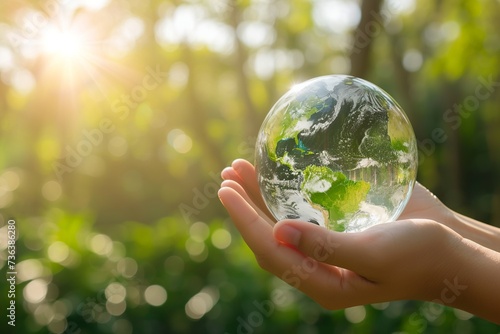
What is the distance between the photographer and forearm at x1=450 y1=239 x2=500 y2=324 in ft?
8.14

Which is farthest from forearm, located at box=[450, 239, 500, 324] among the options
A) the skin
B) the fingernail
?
the fingernail

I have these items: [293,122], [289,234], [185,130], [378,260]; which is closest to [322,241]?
[289,234]

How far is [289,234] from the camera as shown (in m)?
2.29

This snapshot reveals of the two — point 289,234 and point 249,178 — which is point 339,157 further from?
point 249,178

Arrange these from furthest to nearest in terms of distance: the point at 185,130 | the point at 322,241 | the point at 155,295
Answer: the point at 185,130 → the point at 155,295 → the point at 322,241

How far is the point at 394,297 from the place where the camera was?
2.70 meters

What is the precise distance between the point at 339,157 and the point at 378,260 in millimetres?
485

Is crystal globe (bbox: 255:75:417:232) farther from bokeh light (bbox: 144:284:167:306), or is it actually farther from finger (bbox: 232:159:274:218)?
bokeh light (bbox: 144:284:167:306)

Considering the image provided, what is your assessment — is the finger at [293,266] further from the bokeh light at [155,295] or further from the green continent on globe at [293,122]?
the bokeh light at [155,295]

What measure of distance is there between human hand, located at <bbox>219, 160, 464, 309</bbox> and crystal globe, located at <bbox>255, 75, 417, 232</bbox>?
0.68ft

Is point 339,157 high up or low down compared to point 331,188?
up

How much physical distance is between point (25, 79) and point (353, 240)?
8091 mm

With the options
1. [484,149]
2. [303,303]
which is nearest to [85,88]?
[303,303]

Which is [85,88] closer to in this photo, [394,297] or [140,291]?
[140,291]
